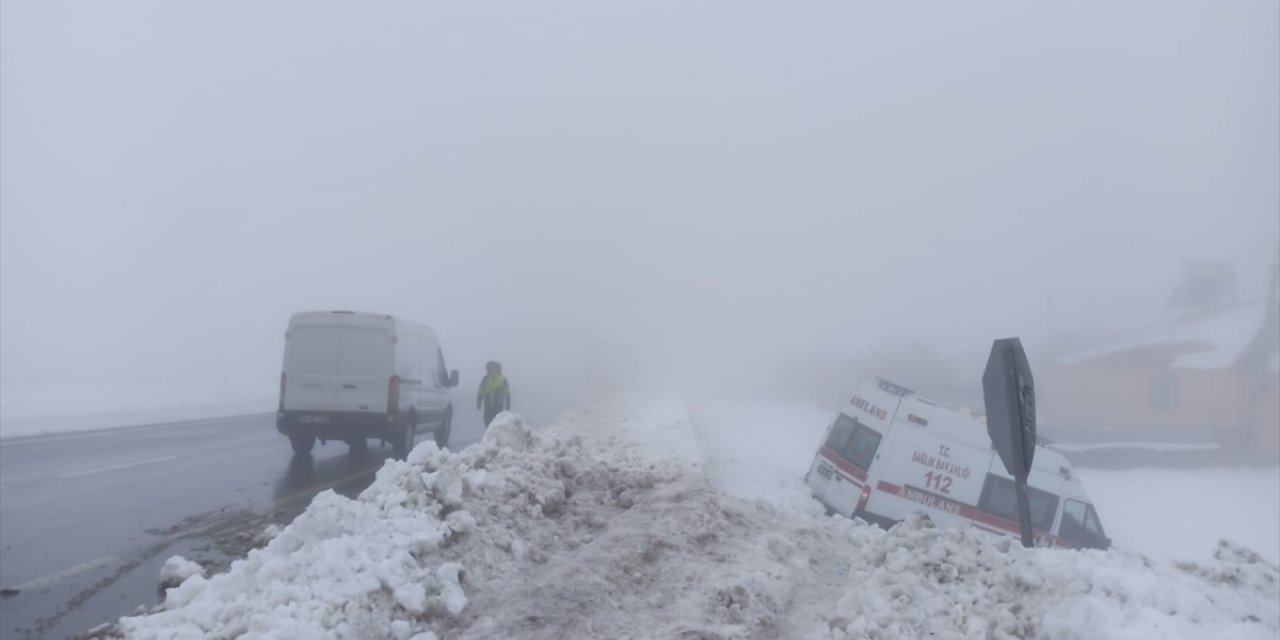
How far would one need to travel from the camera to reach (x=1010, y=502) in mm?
14977

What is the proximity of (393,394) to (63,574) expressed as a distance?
9.85 metres

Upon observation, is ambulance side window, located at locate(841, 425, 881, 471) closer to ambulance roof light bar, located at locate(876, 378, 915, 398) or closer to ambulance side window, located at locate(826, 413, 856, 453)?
ambulance side window, located at locate(826, 413, 856, 453)

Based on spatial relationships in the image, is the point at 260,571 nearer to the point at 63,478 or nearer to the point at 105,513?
the point at 105,513

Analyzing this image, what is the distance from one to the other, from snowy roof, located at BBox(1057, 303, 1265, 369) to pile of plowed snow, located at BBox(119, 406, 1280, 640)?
36927 millimetres

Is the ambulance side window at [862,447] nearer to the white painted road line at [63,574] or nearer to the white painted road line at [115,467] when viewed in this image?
the white painted road line at [63,574]

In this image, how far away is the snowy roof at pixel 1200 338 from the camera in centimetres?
3956

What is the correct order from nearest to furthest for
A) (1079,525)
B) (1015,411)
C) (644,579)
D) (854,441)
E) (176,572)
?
(1015,411) → (644,579) → (176,572) → (1079,525) → (854,441)

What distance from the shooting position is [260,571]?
6117 mm

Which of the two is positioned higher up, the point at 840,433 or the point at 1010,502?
the point at 840,433

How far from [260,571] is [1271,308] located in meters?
41.2

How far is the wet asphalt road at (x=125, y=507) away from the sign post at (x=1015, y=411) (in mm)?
5927

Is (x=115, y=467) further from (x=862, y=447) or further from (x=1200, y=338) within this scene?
(x=1200, y=338)

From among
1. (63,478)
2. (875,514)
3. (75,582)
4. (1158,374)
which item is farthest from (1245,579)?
(1158,374)

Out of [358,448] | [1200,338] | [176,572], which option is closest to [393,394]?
[358,448]
